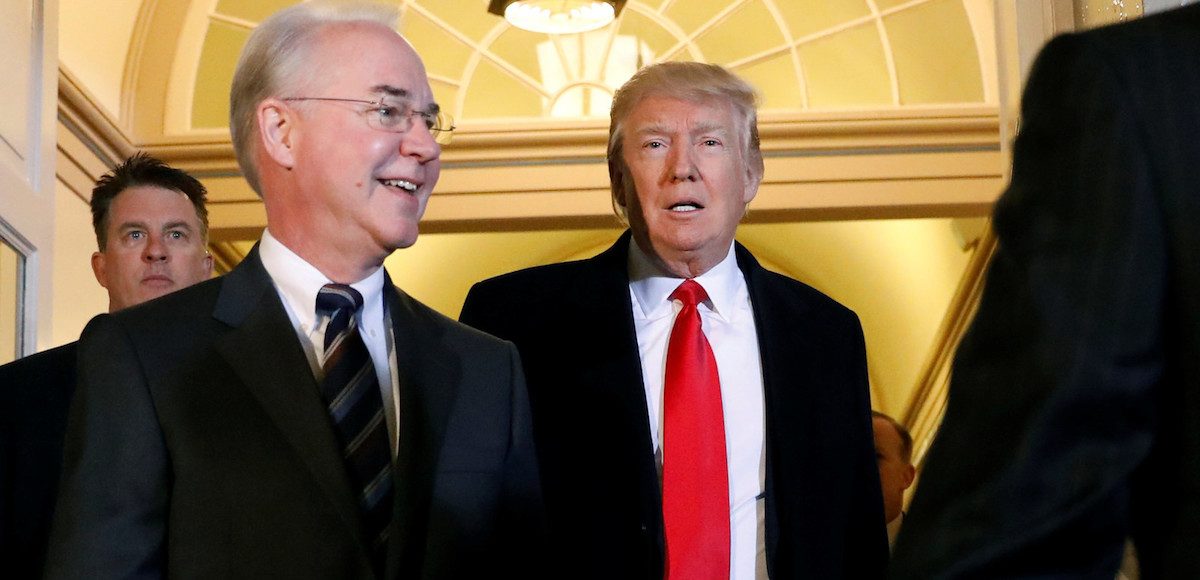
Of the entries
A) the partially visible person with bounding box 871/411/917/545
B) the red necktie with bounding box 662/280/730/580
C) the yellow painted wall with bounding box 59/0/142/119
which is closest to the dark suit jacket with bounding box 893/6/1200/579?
the red necktie with bounding box 662/280/730/580

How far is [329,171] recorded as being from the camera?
6.35ft

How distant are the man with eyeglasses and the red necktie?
356 mm

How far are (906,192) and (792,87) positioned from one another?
65cm

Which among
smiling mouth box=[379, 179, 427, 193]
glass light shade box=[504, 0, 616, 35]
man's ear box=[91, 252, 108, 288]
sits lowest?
man's ear box=[91, 252, 108, 288]

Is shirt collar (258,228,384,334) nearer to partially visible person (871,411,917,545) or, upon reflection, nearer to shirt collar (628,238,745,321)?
shirt collar (628,238,745,321)

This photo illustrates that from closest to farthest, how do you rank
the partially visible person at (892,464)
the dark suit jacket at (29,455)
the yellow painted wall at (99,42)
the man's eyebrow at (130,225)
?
the dark suit jacket at (29,455) < the man's eyebrow at (130,225) < the partially visible person at (892,464) < the yellow painted wall at (99,42)

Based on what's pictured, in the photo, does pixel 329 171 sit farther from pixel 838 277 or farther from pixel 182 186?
pixel 838 277

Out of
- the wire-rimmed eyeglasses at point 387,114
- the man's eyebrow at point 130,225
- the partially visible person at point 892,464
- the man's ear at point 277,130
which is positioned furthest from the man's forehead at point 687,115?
the partially visible person at point 892,464

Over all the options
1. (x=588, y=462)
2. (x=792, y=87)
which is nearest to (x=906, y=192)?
(x=792, y=87)

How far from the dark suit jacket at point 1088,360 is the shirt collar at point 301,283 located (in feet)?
3.54

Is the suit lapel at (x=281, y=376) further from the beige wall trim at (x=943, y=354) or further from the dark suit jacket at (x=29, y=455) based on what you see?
the beige wall trim at (x=943, y=354)

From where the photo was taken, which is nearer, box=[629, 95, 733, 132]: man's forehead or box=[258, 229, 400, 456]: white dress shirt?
box=[258, 229, 400, 456]: white dress shirt

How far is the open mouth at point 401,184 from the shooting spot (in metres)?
1.95

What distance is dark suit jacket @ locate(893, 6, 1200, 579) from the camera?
0.94m
